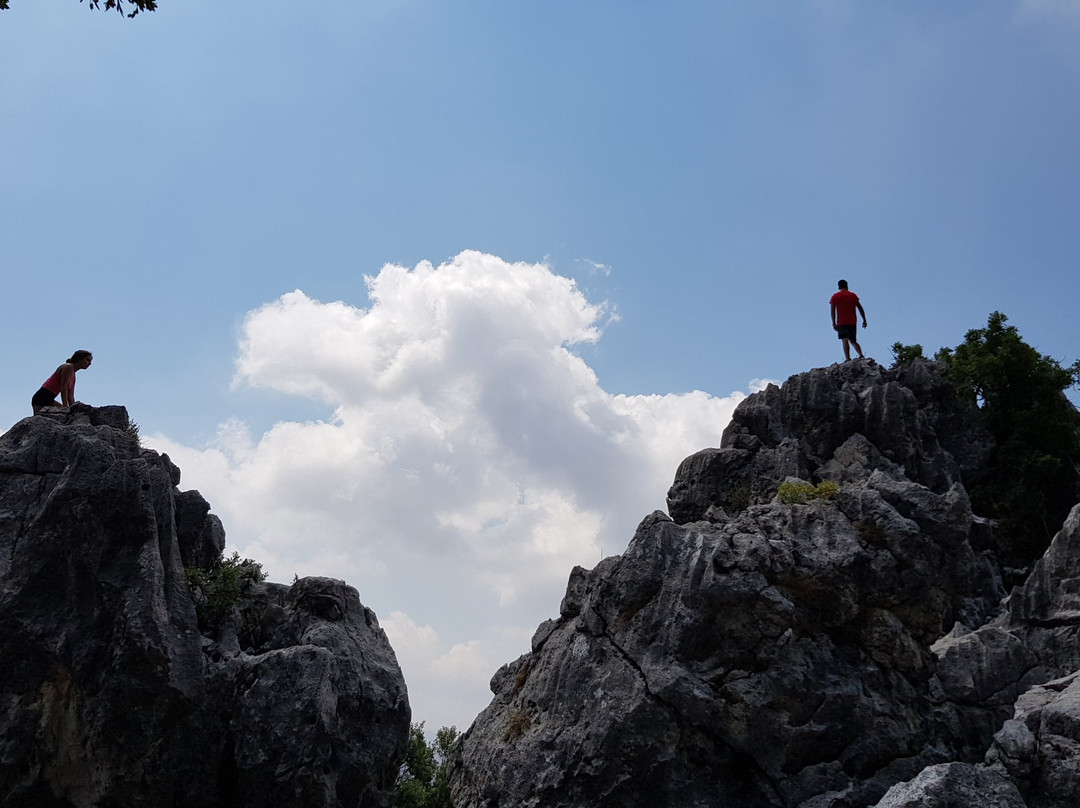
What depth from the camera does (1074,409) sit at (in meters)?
41.2

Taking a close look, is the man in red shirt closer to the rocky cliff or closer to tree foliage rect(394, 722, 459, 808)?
the rocky cliff

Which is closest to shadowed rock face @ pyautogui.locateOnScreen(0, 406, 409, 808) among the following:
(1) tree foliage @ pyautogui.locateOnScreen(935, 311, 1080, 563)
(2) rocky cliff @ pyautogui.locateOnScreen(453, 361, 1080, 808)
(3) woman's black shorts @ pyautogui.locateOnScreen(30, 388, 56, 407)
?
(3) woman's black shorts @ pyautogui.locateOnScreen(30, 388, 56, 407)

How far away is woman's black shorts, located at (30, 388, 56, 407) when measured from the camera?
2389cm

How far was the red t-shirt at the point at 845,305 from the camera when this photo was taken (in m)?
41.3

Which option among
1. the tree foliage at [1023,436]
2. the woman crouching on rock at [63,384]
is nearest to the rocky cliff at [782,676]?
the tree foliage at [1023,436]

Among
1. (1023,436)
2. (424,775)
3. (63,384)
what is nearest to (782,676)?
(424,775)

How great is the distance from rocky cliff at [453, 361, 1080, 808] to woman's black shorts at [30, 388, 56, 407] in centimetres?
1446

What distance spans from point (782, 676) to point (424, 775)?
40.5ft

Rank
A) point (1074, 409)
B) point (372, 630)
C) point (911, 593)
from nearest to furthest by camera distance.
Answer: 1. point (911, 593)
2. point (372, 630)
3. point (1074, 409)

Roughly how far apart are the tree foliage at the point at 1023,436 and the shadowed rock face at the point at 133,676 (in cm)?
2775

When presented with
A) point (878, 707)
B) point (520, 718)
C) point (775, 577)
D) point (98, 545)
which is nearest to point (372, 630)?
point (520, 718)

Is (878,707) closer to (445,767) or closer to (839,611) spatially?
(839,611)

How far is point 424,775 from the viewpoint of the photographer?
1117 inches

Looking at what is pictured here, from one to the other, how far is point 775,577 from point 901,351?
30.8 m
